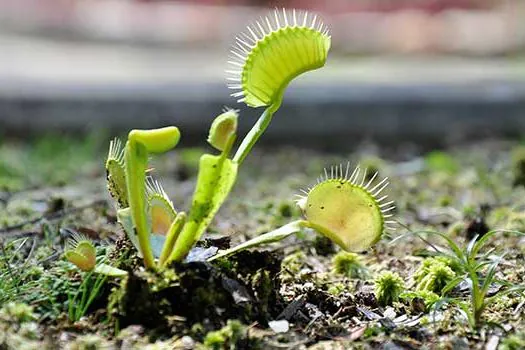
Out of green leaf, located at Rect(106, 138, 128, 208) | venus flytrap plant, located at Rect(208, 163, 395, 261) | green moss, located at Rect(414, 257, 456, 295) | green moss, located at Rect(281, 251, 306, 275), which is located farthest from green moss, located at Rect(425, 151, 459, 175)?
green leaf, located at Rect(106, 138, 128, 208)

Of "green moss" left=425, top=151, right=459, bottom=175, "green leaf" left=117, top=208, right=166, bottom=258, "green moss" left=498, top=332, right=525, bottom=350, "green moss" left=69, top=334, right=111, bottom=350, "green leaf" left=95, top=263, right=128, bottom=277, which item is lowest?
"green moss" left=69, top=334, right=111, bottom=350

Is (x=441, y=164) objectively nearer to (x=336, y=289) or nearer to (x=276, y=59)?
(x=336, y=289)

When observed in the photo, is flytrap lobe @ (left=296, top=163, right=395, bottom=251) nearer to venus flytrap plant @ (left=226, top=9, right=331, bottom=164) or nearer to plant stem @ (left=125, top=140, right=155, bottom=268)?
venus flytrap plant @ (left=226, top=9, right=331, bottom=164)

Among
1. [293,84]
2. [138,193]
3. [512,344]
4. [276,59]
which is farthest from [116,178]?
[293,84]

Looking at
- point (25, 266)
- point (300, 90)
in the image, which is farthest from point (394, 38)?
point (25, 266)

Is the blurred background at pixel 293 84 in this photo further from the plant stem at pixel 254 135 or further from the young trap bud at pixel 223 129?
the young trap bud at pixel 223 129

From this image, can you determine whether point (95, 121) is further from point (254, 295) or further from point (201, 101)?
point (254, 295)
